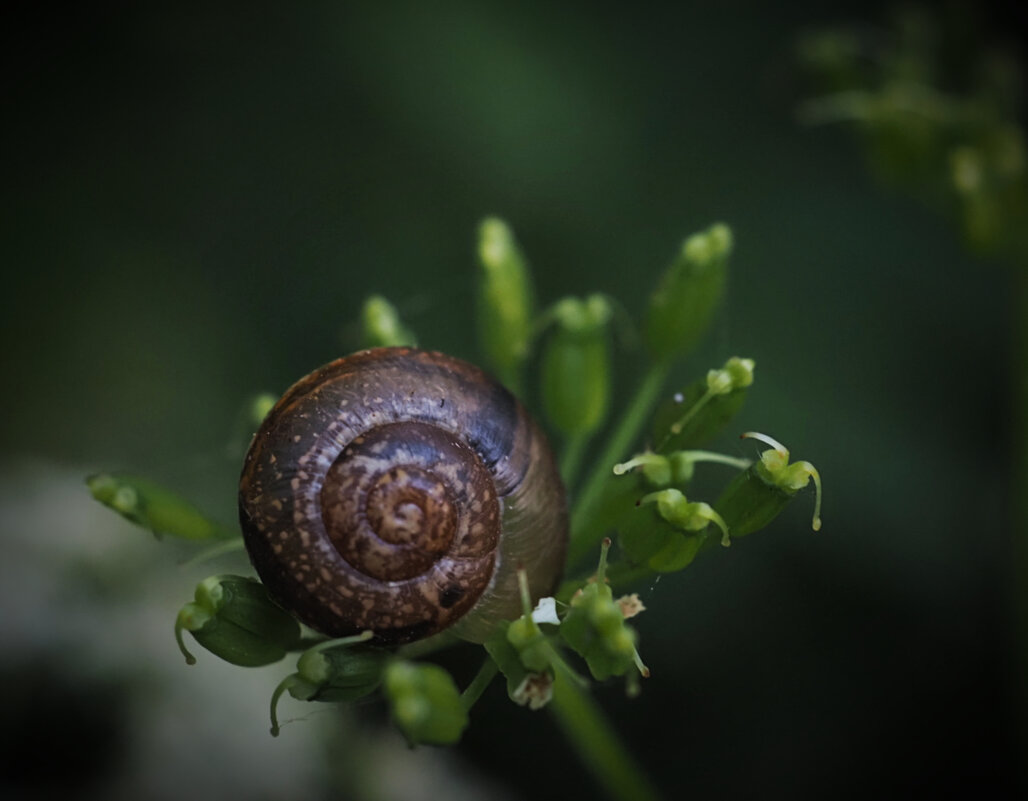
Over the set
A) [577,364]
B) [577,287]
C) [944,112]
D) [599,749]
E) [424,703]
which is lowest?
[599,749]

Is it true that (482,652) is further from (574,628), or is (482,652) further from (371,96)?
(371,96)

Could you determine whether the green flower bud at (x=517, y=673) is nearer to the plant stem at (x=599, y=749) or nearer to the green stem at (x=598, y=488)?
the green stem at (x=598, y=488)

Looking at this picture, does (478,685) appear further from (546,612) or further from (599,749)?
(599,749)

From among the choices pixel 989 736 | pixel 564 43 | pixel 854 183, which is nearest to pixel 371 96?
pixel 564 43

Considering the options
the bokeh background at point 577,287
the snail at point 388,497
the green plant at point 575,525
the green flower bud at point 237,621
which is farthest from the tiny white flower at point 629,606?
the bokeh background at point 577,287

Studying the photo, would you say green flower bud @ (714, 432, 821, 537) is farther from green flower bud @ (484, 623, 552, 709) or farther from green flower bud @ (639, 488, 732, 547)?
green flower bud @ (484, 623, 552, 709)

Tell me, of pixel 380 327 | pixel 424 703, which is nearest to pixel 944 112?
pixel 380 327

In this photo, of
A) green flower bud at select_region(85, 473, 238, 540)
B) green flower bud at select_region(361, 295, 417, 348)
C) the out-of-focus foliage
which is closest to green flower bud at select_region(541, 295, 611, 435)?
green flower bud at select_region(361, 295, 417, 348)
